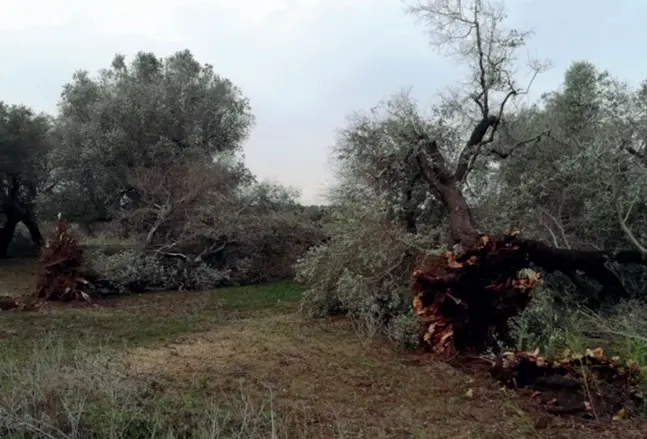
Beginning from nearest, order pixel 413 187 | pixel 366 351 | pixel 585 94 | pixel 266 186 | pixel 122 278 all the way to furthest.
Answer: pixel 366 351 → pixel 413 187 → pixel 585 94 → pixel 122 278 → pixel 266 186

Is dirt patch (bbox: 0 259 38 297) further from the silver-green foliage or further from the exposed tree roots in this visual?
the exposed tree roots

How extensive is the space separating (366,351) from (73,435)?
350cm

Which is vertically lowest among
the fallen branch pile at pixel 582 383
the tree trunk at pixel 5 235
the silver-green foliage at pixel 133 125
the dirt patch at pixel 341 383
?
the dirt patch at pixel 341 383

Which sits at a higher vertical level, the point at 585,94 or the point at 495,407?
the point at 585,94

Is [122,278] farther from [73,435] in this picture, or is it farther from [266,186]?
[73,435]

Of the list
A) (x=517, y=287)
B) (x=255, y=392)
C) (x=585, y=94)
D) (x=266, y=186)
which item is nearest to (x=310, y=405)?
(x=255, y=392)

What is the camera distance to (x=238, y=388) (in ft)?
15.3

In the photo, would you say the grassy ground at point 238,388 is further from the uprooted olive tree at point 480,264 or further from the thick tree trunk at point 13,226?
the thick tree trunk at point 13,226

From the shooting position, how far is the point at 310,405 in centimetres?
432

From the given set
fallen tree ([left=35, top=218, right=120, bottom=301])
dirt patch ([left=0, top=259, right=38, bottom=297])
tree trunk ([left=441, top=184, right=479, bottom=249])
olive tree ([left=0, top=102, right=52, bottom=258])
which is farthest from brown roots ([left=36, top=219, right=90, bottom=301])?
olive tree ([left=0, top=102, right=52, bottom=258])

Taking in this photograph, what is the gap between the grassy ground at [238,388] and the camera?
3574mm

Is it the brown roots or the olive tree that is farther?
the olive tree

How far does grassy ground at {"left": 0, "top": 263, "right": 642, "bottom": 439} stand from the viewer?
141 inches

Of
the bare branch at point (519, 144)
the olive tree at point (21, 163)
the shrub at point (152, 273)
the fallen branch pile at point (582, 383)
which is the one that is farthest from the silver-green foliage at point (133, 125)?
the fallen branch pile at point (582, 383)
